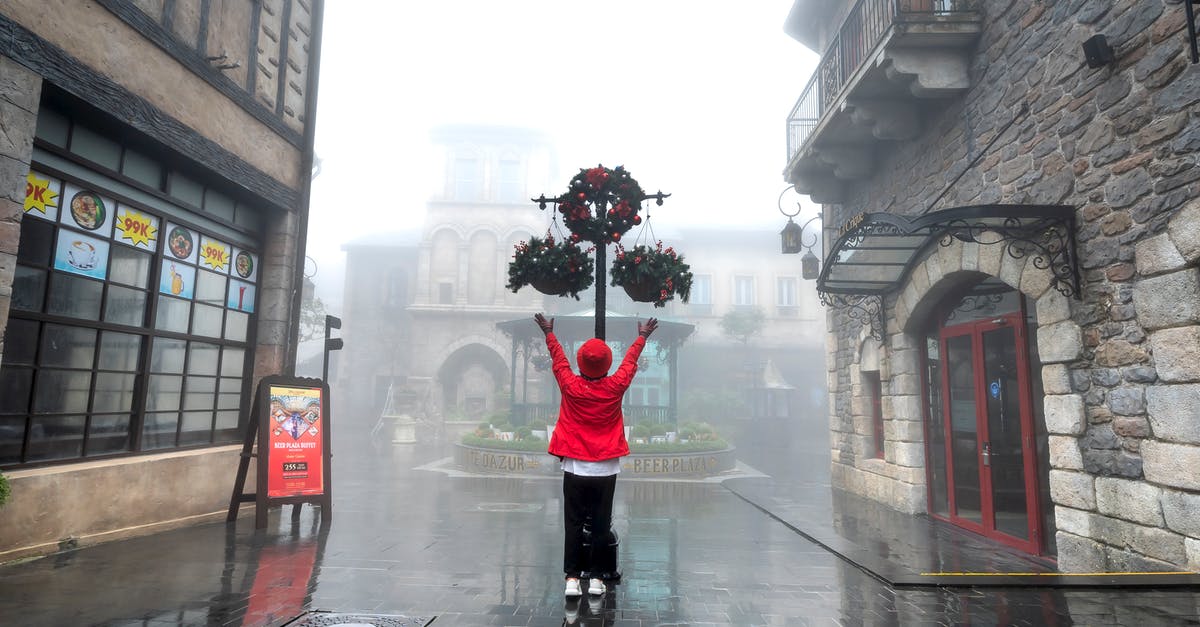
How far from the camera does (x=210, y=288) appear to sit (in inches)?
275

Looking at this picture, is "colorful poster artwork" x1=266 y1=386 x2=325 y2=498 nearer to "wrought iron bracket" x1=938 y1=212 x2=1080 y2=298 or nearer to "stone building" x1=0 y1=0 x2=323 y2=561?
"stone building" x1=0 y1=0 x2=323 y2=561

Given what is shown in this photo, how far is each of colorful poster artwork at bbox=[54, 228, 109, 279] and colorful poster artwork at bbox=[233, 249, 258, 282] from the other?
1.66 meters

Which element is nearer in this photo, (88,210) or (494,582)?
(494,582)

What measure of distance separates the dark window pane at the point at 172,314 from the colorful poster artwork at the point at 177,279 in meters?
0.08

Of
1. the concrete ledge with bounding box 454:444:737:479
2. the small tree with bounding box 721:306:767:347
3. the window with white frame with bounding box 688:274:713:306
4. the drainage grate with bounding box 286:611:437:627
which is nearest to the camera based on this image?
the drainage grate with bounding box 286:611:437:627

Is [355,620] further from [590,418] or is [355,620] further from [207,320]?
[207,320]

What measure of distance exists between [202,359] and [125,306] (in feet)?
3.71

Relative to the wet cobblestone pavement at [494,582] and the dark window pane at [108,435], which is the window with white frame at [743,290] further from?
the dark window pane at [108,435]

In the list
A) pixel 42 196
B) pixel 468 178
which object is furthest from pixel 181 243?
pixel 468 178

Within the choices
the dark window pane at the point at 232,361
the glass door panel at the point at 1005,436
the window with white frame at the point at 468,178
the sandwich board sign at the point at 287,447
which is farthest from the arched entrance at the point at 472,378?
the glass door panel at the point at 1005,436

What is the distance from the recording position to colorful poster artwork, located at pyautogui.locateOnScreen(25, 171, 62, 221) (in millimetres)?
5047

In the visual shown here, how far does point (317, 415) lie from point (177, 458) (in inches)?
52.3

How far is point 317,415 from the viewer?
680cm

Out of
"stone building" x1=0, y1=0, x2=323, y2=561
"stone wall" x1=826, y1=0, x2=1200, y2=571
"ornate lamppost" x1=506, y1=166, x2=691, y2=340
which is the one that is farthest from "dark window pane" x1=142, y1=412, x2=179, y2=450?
"stone wall" x1=826, y1=0, x2=1200, y2=571
